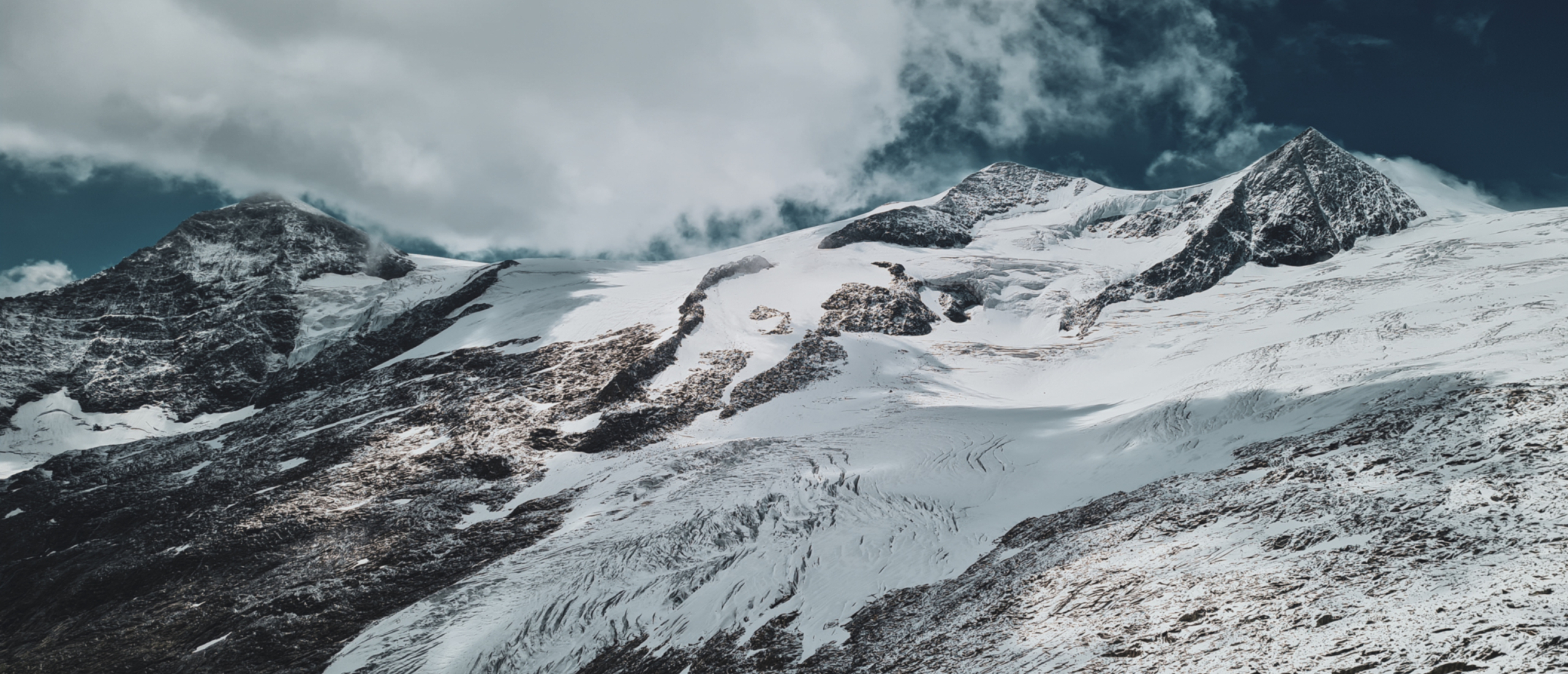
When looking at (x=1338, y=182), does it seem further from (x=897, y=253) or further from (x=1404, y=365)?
(x=1404, y=365)

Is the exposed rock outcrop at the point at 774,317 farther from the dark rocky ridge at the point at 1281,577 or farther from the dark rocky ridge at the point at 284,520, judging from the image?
the dark rocky ridge at the point at 1281,577

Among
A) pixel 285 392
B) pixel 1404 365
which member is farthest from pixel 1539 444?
pixel 285 392

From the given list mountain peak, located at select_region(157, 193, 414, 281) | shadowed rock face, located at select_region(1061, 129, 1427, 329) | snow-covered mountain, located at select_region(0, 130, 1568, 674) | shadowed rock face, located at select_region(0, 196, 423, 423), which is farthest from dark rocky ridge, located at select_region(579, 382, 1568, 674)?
mountain peak, located at select_region(157, 193, 414, 281)

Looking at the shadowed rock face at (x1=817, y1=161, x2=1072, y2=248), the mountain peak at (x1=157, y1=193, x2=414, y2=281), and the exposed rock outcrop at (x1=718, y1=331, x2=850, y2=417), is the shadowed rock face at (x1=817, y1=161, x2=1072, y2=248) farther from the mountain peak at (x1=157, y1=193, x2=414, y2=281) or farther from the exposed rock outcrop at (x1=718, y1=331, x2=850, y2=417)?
the mountain peak at (x1=157, y1=193, x2=414, y2=281)

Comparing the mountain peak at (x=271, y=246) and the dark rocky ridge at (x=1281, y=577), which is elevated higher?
the mountain peak at (x=271, y=246)

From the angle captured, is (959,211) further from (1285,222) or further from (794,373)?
(794,373)

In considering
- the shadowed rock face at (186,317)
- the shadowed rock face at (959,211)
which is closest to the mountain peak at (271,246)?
the shadowed rock face at (186,317)
